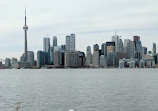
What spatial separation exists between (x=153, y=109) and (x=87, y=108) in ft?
42.3

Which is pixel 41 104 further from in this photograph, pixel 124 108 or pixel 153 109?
pixel 153 109

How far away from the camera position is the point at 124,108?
55.1 m

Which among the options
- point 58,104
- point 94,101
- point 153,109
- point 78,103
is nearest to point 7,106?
point 58,104

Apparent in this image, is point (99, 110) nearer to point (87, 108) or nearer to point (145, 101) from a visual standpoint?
point (87, 108)

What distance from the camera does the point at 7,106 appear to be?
58.9 m

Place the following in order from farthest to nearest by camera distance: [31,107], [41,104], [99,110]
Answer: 1. [41,104]
2. [31,107]
3. [99,110]

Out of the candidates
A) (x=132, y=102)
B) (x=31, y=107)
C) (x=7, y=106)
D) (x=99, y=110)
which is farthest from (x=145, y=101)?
(x=7, y=106)

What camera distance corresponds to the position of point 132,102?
62.7 meters

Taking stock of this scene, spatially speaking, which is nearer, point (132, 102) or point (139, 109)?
point (139, 109)

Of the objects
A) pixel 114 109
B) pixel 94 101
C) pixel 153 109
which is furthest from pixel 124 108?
pixel 94 101

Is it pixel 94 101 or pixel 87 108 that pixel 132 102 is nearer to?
pixel 94 101

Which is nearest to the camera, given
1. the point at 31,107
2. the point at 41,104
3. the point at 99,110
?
the point at 99,110

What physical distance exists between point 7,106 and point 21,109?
5.51 m

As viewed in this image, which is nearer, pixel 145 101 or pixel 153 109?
pixel 153 109
